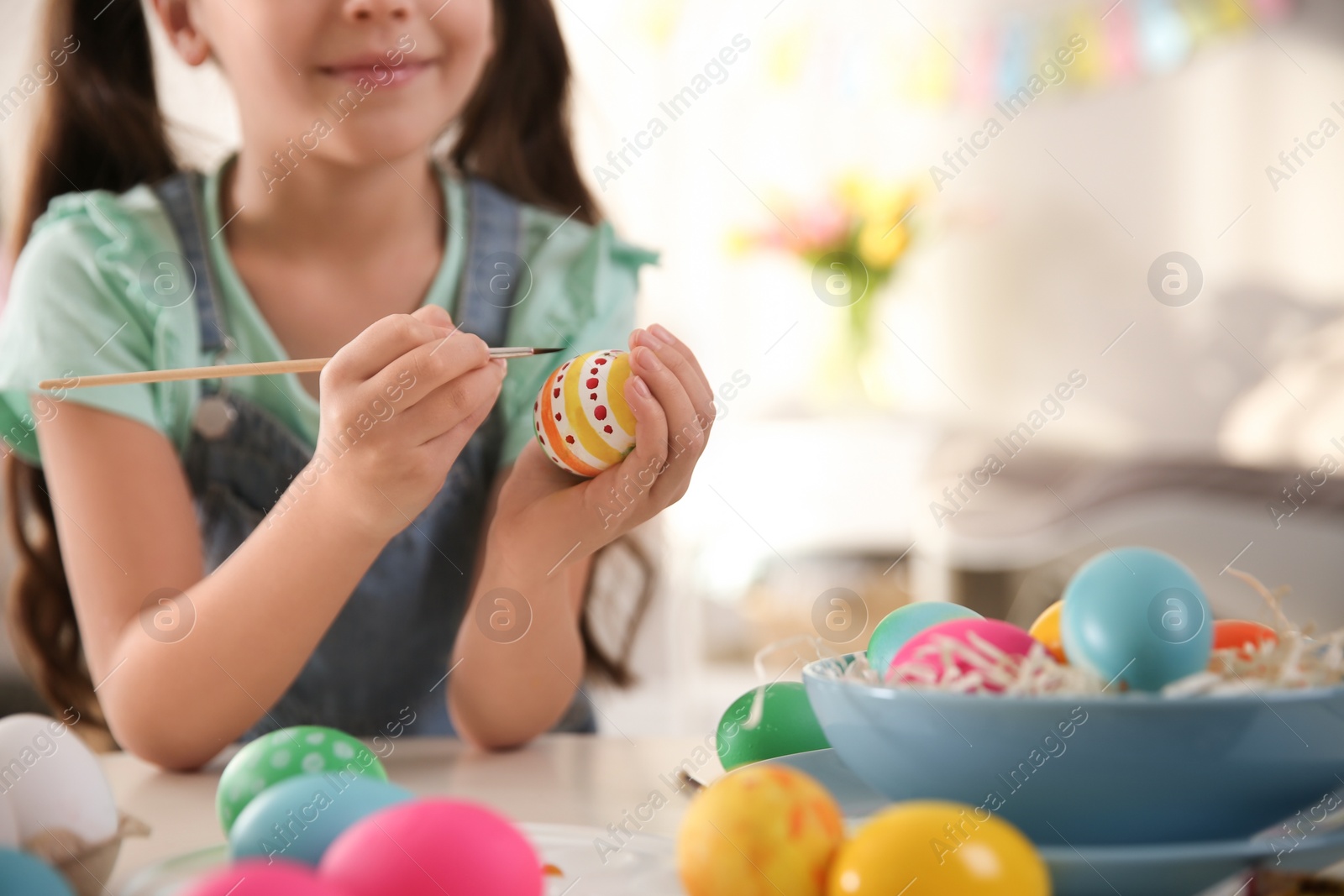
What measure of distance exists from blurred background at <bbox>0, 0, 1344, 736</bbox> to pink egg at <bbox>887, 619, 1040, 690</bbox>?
2.56 metres

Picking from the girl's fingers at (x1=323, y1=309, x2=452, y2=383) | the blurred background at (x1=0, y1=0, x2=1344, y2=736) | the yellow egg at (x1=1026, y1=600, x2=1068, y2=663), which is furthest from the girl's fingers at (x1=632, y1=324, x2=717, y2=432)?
the blurred background at (x1=0, y1=0, x2=1344, y2=736)

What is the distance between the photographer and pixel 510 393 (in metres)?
1.12

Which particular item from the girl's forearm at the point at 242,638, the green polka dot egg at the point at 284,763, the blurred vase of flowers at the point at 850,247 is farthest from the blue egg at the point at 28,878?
the blurred vase of flowers at the point at 850,247

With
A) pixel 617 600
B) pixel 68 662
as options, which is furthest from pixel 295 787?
pixel 617 600

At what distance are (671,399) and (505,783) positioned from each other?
0.84ft

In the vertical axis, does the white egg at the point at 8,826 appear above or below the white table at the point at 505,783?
above

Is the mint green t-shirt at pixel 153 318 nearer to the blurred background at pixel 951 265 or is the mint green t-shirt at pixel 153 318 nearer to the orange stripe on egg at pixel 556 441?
the orange stripe on egg at pixel 556 441

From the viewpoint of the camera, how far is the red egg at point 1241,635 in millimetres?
512

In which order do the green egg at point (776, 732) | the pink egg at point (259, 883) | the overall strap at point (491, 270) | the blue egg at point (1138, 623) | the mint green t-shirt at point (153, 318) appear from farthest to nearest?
the overall strap at point (491, 270)
the mint green t-shirt at point (153, 318)
the green egg at point (776, 732)
the blue egg at point (1138, 623)
the pink egg at point (259, 883)

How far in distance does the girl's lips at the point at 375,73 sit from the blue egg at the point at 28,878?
2.24 ft

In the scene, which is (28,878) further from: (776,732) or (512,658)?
(512,658)

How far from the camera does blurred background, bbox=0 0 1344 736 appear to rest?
3375 mm

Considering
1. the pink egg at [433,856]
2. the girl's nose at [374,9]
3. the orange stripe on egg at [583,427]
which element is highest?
the girl's nose at [374,9]

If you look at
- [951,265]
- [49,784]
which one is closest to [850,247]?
[951,265]
